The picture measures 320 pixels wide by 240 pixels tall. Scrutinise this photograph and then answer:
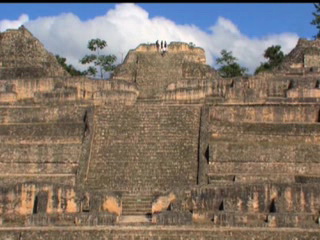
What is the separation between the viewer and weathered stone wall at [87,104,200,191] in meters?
15.6

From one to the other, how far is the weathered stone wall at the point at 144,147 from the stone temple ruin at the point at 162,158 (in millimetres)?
33

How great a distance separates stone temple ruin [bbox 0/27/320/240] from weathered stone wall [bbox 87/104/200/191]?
0.11 feet

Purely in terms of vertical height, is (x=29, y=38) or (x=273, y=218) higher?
(x=29, y=38)

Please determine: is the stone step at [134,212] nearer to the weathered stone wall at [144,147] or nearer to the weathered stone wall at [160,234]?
the weathered stone wall at [144,147]

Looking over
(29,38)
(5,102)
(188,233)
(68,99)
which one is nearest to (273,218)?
(188,233)

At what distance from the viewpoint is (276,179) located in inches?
578

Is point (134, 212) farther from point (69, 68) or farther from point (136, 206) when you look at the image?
point (69, 68)

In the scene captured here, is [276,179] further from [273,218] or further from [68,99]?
[68,99]

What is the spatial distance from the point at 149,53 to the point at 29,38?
675cm

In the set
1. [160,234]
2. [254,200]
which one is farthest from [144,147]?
[160,234]

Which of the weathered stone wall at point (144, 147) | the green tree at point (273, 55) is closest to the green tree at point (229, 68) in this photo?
the green tree at point (273, 55)

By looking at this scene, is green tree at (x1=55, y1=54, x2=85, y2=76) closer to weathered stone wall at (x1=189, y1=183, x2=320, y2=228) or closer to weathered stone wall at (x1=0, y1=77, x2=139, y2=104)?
weathered stone wall at (x1=0, y1=77, x2=139, y2=104)

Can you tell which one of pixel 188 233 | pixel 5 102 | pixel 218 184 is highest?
pixel 5 102

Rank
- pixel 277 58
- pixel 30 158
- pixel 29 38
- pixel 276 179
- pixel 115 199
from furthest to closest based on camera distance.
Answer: pixel 277 58
pixel 29 38
pixel 30 158
pixel 276 179
pixel 115 199
